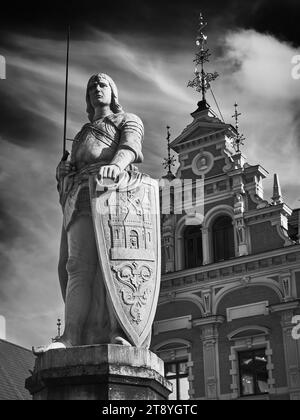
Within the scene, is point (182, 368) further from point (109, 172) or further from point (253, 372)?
point (109, 172)

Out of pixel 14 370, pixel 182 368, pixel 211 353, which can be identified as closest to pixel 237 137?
pixel 211 353

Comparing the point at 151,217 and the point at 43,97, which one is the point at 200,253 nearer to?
the point at 43,97

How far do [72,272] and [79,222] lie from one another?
1.19ft

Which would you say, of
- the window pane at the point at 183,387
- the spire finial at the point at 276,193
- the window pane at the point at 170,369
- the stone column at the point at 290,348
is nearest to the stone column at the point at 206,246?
the spire finial at the point at 276,193

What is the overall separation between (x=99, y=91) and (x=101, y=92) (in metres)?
0.02


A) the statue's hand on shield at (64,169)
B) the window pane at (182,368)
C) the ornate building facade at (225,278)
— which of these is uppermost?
the ornate building facade at (225,278)

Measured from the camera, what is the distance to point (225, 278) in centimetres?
1748

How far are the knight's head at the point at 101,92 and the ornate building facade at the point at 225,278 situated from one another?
37.3 feet

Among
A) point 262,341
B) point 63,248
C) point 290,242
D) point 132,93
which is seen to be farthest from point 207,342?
point 63,248

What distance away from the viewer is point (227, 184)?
61.0 feet

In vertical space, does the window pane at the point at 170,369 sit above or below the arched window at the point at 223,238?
below

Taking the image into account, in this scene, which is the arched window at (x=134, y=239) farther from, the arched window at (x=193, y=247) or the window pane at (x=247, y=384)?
the arched window at (x=193, y=247)

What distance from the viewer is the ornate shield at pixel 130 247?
15.9 feet

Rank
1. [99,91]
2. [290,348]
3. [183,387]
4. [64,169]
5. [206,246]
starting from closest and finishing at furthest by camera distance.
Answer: [64,169], [99,91], [290,348], [183,387], [206,246]
